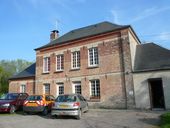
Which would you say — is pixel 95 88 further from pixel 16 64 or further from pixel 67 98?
pixel 16 64

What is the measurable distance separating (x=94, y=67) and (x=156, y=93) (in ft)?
20.8

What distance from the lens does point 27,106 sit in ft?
48.4

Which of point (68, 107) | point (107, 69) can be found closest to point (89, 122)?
point (68, 107)

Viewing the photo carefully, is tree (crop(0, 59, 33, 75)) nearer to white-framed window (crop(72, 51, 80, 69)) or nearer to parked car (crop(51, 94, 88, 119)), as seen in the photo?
white-framed window (crop(72, 51, 80, 69))

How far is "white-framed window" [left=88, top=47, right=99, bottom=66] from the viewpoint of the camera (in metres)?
19.9

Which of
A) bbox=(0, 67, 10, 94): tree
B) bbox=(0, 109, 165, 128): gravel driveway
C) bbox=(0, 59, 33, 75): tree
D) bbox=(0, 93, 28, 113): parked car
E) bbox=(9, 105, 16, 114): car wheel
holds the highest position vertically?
bbox=(0, 59, 33, 75): tree

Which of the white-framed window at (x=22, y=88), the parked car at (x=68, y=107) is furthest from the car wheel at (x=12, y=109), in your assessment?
the white-framed window at (x=22, y=88)

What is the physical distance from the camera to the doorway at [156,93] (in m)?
16.5

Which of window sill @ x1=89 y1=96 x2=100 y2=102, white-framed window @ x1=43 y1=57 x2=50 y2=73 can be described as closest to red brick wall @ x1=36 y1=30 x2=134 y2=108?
window sill @ x1=89 y1=96 x2=100 y2=102

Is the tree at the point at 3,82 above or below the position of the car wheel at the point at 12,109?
above

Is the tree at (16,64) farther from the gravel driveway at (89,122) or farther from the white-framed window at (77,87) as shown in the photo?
the gravel driveway at (89,122)

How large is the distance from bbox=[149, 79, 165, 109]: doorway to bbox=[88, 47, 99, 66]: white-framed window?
5760 millimetres

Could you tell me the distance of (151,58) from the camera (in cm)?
1800

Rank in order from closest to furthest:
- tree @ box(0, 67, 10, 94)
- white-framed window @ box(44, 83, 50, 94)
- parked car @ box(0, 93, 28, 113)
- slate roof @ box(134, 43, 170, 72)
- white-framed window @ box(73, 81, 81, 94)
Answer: parked car @ box(0, 93, 28, 113), slate roof @ box(134, 43, 170, 72), white-framed window @ box(73, 81, 81, 94), white-framed window @ box(44, 83, 50, 94), tree @ box(0, 67, 10, 94)
